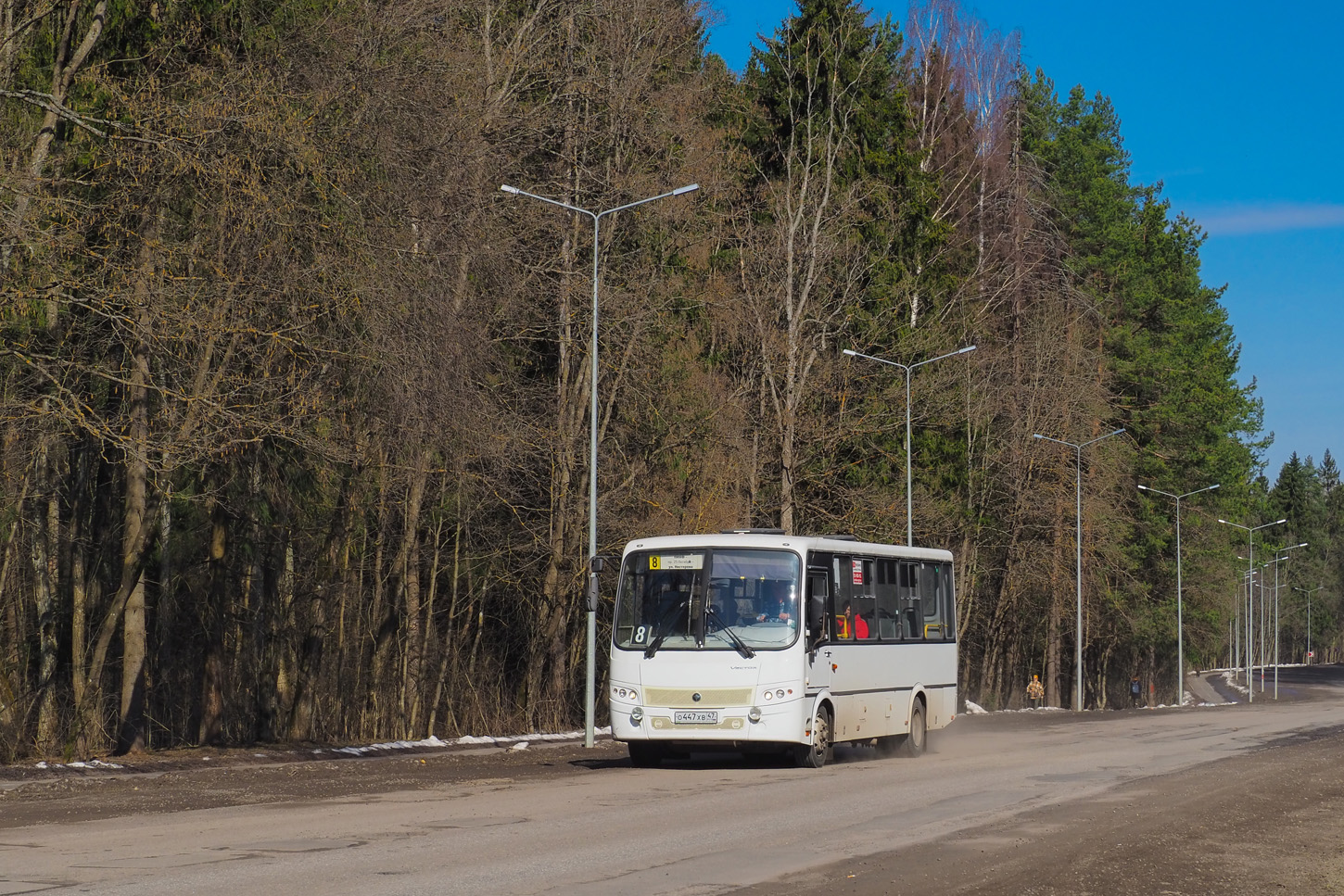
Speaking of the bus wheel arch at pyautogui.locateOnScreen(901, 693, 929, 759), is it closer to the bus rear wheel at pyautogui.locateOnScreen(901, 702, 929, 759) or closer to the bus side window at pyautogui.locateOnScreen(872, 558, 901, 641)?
the bus rear wheel at pyautogui.locateOnScreen(901, 702, 929, 759)

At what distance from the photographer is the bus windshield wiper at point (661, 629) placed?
20.1 meters

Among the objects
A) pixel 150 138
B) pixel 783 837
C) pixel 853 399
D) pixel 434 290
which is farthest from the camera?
pixel 853 399

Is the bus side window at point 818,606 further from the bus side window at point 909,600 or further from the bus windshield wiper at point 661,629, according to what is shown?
the bus side window at point 909,600

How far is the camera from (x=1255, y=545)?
9962 cm

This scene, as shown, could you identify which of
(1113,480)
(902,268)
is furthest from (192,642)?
(1113,480)

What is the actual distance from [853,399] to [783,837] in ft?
104

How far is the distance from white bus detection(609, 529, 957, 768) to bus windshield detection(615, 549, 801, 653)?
0.01 m

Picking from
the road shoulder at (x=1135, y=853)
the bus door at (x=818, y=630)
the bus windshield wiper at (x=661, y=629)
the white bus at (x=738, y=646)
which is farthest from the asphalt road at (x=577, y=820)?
the bus windshield wiper at (x=661, y=629)

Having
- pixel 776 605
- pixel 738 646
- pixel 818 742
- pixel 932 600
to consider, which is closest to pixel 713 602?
pixel 738 646

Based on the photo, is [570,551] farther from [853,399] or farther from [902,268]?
[902,268]

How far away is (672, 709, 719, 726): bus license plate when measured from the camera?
1975 cm

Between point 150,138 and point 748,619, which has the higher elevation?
point 150,138

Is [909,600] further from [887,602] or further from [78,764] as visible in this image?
[78,764]

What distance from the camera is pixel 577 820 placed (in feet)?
45.0
